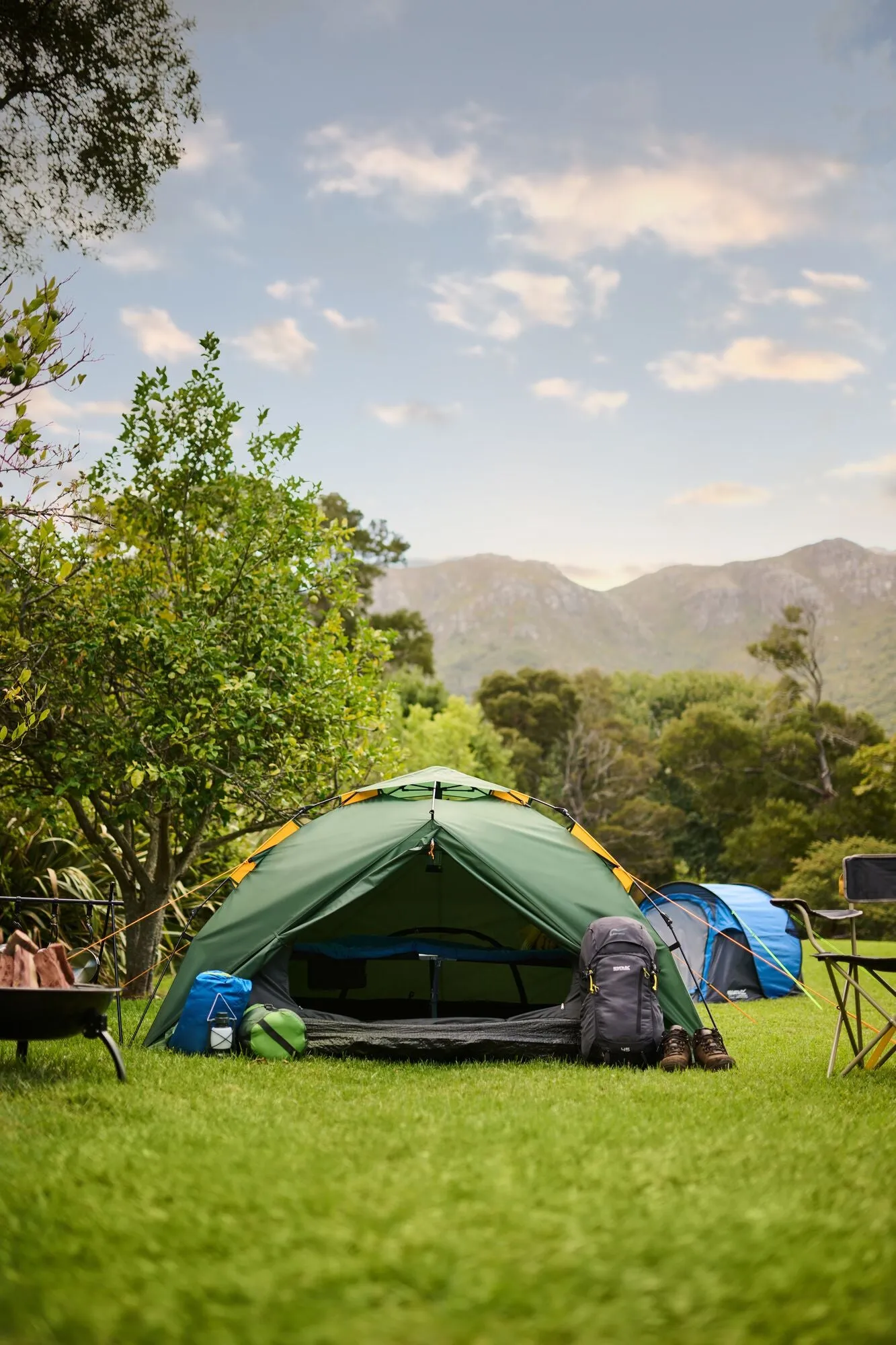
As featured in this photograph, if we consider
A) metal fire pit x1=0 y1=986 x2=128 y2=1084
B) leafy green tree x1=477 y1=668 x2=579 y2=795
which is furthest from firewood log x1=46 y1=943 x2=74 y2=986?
leafy green tree x1=477 y1=668 x2=579 y2=795

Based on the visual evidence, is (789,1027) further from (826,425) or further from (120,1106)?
(826,425)

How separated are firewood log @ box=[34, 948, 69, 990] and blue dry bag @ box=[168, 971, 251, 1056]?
1.01m

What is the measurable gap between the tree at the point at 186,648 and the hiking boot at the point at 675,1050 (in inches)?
135

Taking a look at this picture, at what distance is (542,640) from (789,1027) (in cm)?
11917

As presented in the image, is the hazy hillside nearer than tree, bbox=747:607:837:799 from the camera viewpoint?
No

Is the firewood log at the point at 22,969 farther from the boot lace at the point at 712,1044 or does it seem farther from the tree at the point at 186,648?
the boot lace at the point at 712,1044

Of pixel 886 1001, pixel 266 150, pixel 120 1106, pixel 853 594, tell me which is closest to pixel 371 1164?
pixel 120 1106

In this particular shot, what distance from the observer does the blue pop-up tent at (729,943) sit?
9.88 meters

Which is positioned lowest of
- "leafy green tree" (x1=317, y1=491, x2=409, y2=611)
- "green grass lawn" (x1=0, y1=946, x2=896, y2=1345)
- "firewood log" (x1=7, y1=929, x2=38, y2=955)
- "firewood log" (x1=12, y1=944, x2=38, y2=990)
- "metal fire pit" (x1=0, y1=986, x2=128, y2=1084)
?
"green grass lawn" (x1=0, y1=946, x2=896, y2=1345)

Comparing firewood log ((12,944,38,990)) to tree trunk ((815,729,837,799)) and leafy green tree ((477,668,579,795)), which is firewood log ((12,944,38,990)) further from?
leafy green tree ((477,668,579,795))

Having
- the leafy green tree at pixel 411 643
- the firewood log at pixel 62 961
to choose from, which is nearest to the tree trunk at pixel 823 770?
the leafy green tree at pixel 411 643

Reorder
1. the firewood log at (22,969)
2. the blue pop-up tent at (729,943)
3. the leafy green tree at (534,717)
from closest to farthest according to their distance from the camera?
the firewood log at (22,969), the blue pop-up tent at (729,943), the leafy green tree at (534,717)

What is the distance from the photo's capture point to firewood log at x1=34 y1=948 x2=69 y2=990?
4906 millimetres

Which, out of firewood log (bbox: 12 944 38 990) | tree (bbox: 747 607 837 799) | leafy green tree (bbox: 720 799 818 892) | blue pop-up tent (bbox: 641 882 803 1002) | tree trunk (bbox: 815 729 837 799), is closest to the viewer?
firewood log (bbox: 12 944 38 990)
